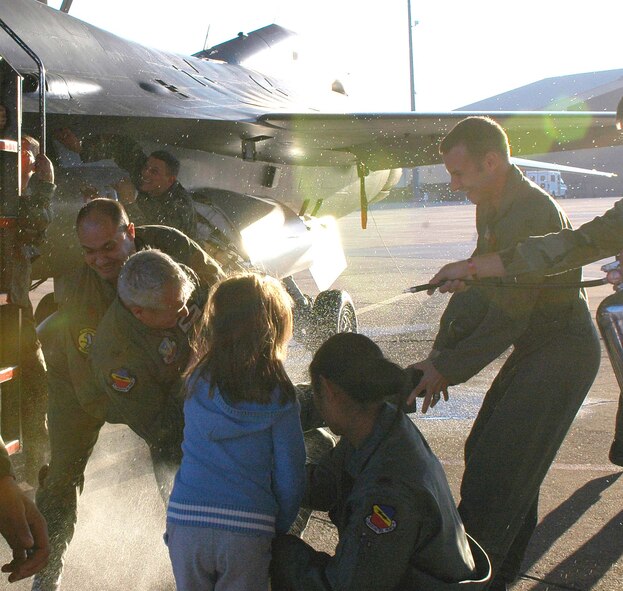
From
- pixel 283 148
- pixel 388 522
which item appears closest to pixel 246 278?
pixel 388 522

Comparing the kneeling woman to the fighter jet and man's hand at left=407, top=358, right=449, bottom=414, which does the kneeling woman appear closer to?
man's hand at left=407, top=358, right=449, bottom=414

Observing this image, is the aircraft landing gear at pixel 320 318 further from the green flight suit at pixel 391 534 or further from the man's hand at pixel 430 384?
the green flight suit at pixel 391 534

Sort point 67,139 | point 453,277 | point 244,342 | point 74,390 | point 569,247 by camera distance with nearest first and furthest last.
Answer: point 244,342
point 569,247
point 453,277
point 74,390
point 67,139

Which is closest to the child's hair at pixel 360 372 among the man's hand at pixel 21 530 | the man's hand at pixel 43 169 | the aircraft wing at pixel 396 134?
the man's hand at pixel 21 530

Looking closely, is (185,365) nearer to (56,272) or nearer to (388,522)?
(388,522)

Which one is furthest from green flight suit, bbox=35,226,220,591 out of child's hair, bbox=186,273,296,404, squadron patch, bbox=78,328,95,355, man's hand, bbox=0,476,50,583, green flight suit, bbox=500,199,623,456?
green flight suit, bbox=500,199,623,456

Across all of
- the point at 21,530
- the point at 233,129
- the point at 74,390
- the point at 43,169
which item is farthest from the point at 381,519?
the point at 233,129

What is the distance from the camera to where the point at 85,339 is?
3.53 meters

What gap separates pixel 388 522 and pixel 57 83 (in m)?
4.62

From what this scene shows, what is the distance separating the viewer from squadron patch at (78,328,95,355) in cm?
352

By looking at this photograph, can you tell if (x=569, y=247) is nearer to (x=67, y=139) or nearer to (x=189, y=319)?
(x=189, y=319)

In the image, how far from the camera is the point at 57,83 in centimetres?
596

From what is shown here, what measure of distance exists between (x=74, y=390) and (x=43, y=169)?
1267 mm

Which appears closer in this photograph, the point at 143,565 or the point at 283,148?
the point at 143,565
